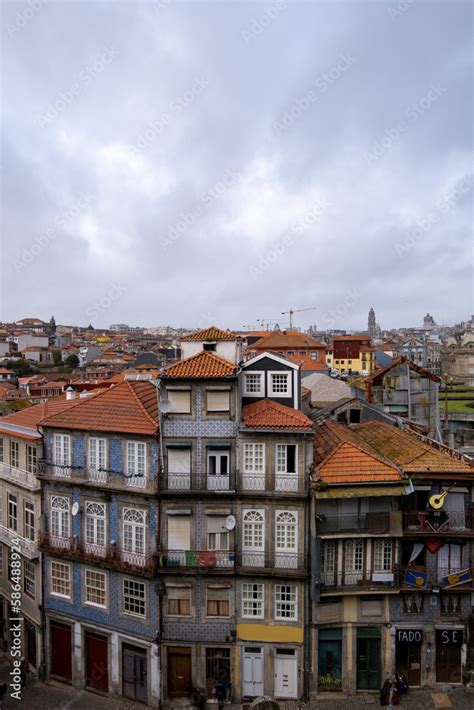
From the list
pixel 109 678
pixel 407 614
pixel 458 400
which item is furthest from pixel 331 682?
pixel 458 400

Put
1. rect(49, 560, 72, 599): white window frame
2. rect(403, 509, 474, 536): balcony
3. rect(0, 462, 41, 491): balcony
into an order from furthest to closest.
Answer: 1. rect(0, 462, 41, 491): balcony
2. rect(49, 560, 72, 599): white window frame
3. rect(403, 509, 474, 536): balcony

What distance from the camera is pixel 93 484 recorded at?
2514cm

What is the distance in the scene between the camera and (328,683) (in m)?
23.8

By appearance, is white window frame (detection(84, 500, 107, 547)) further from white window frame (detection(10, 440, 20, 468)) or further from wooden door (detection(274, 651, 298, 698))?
wooden door (detection(274, 651, 298, 698))

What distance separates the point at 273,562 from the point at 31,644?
1469cm

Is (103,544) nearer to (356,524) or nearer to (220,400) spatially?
(220,400)

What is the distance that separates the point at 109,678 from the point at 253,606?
8062 mm

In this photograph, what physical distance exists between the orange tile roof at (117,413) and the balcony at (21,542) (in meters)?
6.55

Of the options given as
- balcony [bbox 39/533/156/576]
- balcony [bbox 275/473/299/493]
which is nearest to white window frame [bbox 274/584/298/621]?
balcony [bbox 275/473/299/493]

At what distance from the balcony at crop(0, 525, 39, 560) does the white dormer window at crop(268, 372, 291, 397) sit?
14.6 m

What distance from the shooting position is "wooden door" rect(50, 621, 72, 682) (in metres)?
26.2

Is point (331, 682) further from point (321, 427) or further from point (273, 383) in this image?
point (273, 383)

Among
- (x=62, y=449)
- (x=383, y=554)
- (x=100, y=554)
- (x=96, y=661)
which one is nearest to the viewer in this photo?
(x=383, y=554)

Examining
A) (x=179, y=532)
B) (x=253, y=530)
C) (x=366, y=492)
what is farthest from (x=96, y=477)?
(x=366, y=492)
